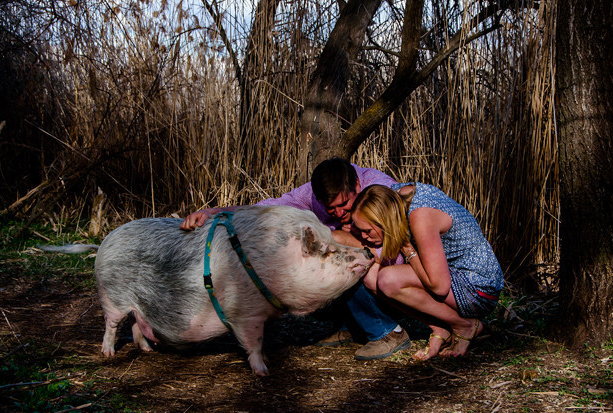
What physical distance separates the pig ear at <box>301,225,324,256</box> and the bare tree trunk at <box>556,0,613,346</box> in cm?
114

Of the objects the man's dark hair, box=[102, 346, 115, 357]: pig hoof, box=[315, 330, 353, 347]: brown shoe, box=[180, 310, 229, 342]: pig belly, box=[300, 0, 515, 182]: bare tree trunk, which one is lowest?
box=[315, 330, 353, 347]: brown shoe

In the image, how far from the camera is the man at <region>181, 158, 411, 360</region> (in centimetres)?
267

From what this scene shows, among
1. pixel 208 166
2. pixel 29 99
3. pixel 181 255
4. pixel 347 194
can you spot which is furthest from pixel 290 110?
pixel 29 99

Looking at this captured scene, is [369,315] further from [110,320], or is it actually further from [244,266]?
[110,320]

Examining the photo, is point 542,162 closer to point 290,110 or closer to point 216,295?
point 290,110

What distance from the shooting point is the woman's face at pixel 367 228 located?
254 cm

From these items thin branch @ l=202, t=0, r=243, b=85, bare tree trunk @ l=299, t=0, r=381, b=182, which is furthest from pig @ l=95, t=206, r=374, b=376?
thin branch @ l=202, t=0, r=243, b=85

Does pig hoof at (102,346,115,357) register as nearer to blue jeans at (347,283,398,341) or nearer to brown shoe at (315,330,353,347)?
brown shoe at (315,330,353,347)

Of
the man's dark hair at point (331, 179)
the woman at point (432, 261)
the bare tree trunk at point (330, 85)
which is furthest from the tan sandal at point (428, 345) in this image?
the bare tree trunk at point (330, 85)

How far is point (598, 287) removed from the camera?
2424 mm

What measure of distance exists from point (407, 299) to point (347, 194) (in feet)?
1.90

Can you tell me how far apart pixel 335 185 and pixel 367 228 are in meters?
0.27

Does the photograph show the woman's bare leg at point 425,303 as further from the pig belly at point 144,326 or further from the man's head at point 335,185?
the pig belly at point 144,326

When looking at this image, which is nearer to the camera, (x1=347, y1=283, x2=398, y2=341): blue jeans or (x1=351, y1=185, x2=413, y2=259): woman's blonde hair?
(x1=351, y1=185, x2=413, y2=259): woman's blonde hair
